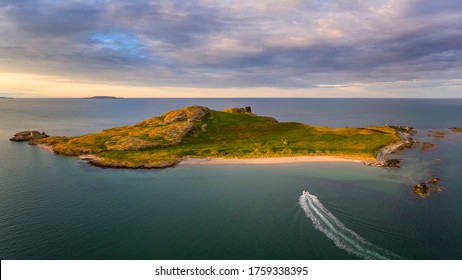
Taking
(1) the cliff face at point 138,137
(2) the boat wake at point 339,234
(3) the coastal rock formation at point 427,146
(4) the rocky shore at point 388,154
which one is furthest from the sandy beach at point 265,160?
(3) the coastal rock formation at point 427,146

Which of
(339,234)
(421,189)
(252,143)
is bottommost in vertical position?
(339,234)

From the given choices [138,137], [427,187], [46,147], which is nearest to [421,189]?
[427,187]

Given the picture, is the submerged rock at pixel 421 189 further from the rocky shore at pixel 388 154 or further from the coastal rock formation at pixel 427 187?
the rocky shore at pixel 388 154

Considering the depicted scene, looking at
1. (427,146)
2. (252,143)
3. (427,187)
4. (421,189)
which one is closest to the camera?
(421,189)

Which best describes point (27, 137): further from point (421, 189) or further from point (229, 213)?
point (421, 189)

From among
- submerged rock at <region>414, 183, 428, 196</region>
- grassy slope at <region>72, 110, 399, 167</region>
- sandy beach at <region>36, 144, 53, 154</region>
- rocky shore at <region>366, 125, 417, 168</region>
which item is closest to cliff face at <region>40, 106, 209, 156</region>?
sandy beach at <region>36, 144, 53, 154</region>
